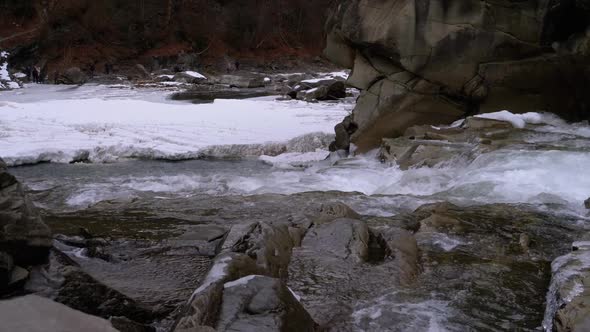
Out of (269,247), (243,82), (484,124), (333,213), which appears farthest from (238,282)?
(243,82)

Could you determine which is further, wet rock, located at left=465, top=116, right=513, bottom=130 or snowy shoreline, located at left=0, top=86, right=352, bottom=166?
snowy shoreline, located at left=0, top=86, right=352, bottom=166

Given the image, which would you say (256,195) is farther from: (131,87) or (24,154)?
(131,87)

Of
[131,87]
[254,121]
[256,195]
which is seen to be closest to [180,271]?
[256,195]

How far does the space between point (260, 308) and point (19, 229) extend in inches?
68.4

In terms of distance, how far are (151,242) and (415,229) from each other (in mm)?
2608

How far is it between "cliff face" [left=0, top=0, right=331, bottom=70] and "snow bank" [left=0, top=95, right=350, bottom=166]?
794 inches

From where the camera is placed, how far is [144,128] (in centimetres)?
1331

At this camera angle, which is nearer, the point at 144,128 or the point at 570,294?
the point at 570,294

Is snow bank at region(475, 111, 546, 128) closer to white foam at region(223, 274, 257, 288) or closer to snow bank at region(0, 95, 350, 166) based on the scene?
snow bank at region(0, 95, 350, 166)

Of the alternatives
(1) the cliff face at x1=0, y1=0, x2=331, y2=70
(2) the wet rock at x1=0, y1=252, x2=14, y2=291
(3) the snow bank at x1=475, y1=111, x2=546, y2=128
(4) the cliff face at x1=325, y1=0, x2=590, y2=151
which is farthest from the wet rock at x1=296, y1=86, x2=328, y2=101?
(1) the cliff face at x1=0, y1=0, x2=331, y2=70

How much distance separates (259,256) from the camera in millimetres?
4328

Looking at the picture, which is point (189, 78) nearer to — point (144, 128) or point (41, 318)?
point (144, 128)

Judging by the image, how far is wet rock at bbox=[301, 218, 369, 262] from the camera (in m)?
4.67

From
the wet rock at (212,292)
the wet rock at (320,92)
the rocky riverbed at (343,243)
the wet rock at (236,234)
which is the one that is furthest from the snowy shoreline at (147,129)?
the wet rock at (212,292)
